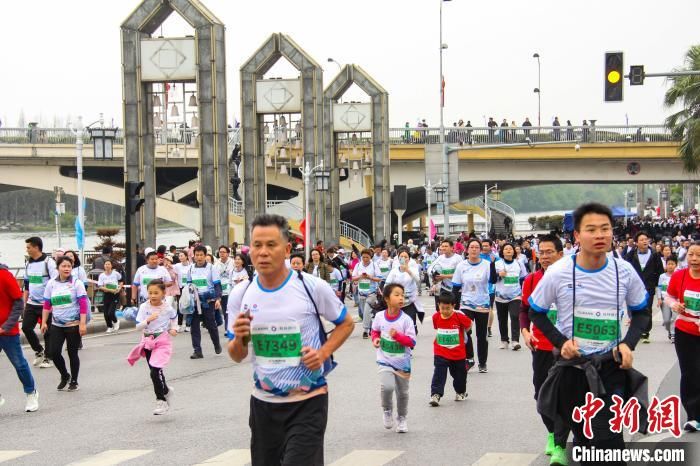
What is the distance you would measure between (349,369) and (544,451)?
262 inches

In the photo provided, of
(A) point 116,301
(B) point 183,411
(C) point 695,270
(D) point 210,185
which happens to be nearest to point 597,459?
(C) point 695,270

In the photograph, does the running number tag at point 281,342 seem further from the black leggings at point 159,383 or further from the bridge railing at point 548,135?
the bridge railing at point 548,135

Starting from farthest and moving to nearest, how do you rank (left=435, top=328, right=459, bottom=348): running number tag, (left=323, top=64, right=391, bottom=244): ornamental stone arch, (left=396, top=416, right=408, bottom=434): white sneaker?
1. (left=323, top=64, right=391, bottom=244): ornamental stone arch
2. (left=435, top=328, right=459, bottom=348): running number tag
3. (left=396, top=416, right=408, bottom=434): white sneaker

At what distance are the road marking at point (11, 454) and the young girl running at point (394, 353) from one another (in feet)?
10.8

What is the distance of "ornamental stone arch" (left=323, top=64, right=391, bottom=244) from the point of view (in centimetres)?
4803

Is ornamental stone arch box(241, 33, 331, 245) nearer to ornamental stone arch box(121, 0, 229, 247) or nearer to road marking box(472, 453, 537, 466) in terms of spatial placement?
ornamental stone arch box(121, 0, 229, 247)

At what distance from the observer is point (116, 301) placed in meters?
25.7

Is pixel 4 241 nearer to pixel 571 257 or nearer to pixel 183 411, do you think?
pixel 183 411

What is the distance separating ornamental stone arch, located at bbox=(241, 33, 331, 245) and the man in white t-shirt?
104 feet

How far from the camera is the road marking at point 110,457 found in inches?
373

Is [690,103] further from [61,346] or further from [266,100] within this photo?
[61,346]

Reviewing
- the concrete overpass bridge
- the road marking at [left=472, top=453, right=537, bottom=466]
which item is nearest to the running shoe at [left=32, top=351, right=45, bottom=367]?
the road marking at [left=472, top=453, right=537, bottom=466]

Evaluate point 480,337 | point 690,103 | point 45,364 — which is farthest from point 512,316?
point 690,103

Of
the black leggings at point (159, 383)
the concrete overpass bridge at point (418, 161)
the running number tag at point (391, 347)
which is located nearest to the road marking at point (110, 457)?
the black leggings at point (159, 383)
